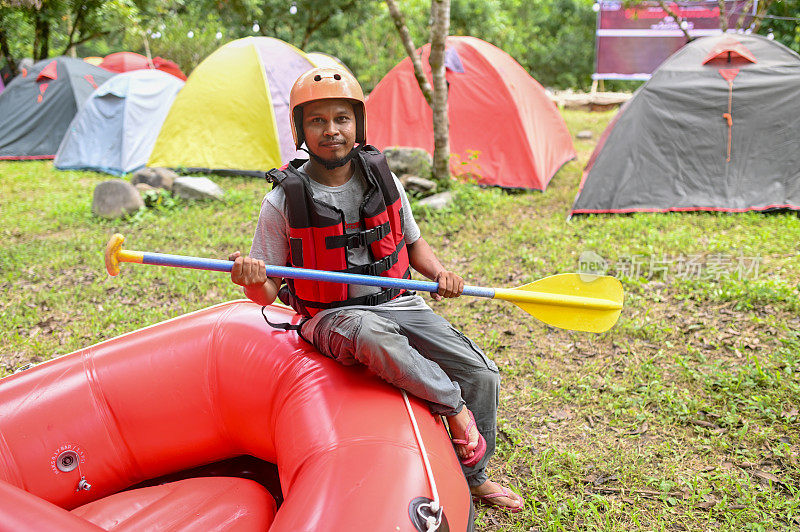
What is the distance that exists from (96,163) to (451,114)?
555 centimetres

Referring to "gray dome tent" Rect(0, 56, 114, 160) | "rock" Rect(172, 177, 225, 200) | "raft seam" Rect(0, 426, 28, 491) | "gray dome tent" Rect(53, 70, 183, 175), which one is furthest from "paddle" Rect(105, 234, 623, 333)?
"gray dome tent" Rect(0, 56, 114, 160)

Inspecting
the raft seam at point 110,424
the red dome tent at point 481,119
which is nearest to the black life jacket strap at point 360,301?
the raft seam at point 110,424

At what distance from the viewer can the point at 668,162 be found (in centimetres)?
575

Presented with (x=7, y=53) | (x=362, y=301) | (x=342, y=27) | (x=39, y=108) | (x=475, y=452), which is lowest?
(x=475, y=452)

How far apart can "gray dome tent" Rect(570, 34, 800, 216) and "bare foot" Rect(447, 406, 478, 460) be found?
405 centimetres

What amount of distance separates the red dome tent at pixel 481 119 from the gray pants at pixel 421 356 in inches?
180

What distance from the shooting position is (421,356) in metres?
2.07

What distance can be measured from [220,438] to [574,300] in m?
1.51

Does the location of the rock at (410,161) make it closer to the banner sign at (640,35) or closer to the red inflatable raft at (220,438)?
the red inflatable raft at (220,438)

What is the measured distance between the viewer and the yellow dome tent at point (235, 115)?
7.68m

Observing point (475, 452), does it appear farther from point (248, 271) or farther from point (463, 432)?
point (248, 271)

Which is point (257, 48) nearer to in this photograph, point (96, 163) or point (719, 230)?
point (96, 163)

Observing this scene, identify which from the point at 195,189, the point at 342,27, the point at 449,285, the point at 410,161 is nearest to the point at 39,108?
the point at 195,189

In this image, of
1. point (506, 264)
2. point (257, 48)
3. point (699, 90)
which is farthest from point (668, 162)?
point (257, 48)
